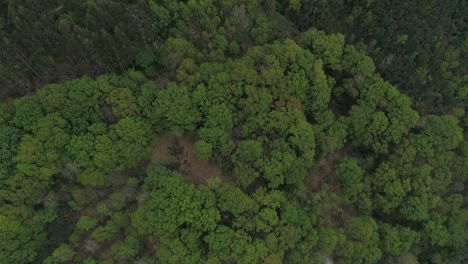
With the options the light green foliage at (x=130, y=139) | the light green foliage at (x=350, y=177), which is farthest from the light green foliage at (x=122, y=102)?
the light green foliage at (x=350, y=177)

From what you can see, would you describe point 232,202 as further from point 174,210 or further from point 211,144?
point 211,144

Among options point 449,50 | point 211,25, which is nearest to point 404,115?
point 449,50

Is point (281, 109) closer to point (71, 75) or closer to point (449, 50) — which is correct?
point (71, 75)

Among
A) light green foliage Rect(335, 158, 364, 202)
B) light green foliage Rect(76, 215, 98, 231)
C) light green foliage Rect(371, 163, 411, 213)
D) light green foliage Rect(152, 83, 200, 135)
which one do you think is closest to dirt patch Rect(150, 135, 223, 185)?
light green foliage Rect(152, 83, 200, 135)

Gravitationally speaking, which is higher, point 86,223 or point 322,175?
point 322,175

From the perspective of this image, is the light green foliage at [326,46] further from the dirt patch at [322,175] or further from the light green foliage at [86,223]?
the light green foliage at [86,223]

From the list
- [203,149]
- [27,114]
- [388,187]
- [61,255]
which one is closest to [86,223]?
[61,255]

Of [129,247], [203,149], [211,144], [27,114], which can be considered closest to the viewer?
[27,114]
